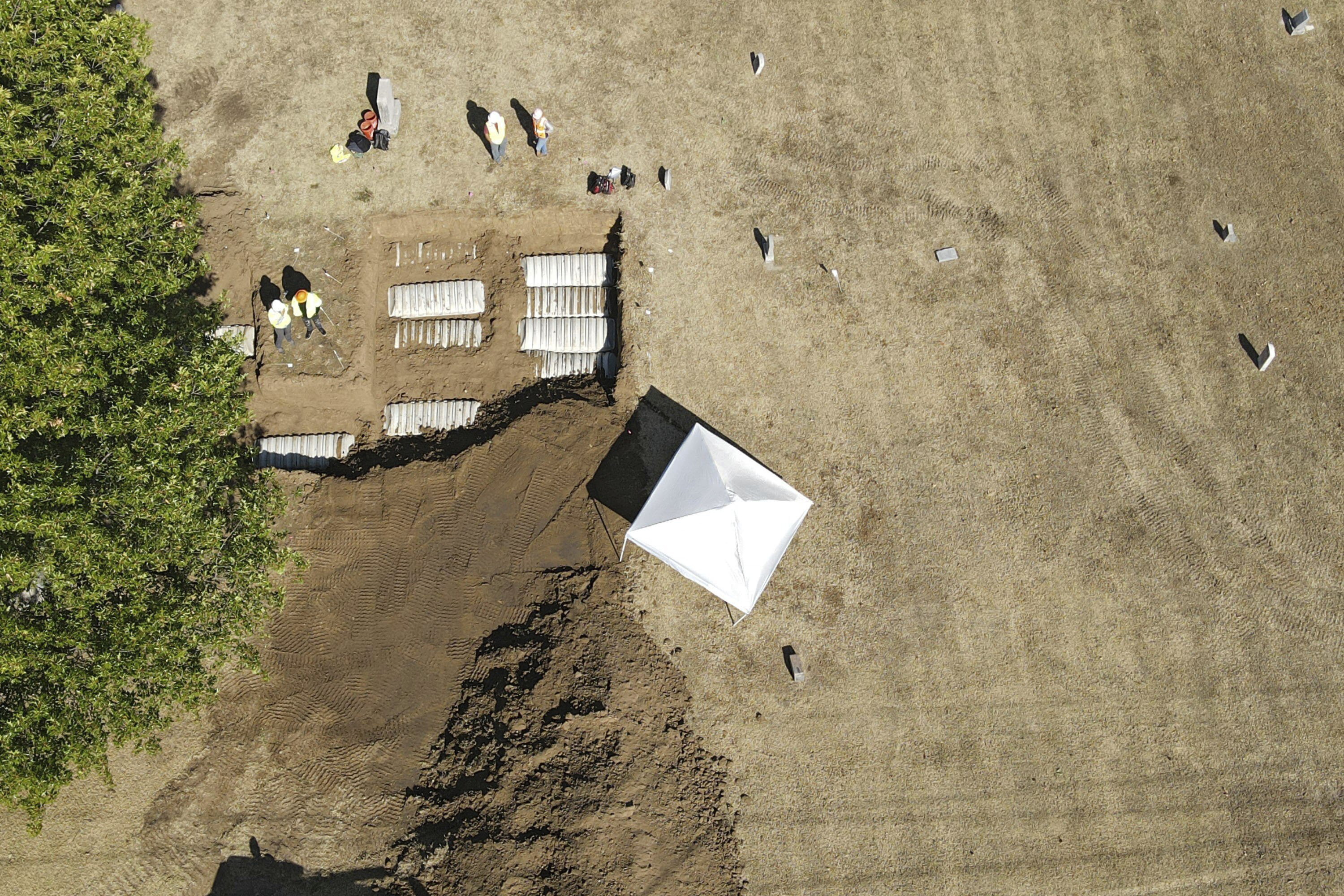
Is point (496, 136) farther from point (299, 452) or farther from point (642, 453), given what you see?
point (299, 452)

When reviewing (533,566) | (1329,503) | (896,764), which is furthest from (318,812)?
(1329,503)

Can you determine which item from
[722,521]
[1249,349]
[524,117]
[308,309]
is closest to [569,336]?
[524,117]

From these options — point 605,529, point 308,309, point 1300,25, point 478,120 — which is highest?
point 1300,25

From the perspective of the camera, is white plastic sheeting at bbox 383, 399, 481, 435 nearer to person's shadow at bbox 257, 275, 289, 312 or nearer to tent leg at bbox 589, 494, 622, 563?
tent leg at bbox 589, 494, 622, 563

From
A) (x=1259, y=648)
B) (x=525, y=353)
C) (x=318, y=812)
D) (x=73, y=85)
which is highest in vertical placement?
(x=73, y=85)

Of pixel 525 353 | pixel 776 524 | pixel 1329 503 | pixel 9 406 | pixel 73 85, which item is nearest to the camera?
pixel 9 406

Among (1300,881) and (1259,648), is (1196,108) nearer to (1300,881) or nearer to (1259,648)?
(1259,648)
